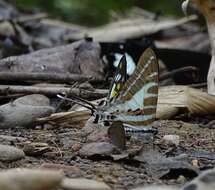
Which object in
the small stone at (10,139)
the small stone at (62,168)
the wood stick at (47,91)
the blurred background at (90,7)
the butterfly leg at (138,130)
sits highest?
the blurred background at (90,7)

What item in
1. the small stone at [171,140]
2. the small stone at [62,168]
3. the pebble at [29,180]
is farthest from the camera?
the small stone at [171,140]

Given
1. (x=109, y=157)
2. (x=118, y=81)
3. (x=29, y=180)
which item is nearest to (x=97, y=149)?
(x=109, y=157)

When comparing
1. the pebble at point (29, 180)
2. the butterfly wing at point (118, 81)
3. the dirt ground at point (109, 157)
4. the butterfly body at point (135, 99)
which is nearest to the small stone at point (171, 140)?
the dirt ground at point (109, 157)

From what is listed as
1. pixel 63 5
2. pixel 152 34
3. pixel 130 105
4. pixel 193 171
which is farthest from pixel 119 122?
pixel 63 5

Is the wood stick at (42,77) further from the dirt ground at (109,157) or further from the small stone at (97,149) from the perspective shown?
A: the small stone at (97,149)

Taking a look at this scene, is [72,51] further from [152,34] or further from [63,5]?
[63,5]

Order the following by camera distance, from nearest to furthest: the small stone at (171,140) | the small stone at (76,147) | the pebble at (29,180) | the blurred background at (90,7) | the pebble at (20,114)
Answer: the pebble at (29,180), the small stone at (76,147), the small stone at (171,140), the pebble at (20,114), the blurred background at (90,7)

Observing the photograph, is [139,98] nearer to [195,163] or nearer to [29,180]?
[195,163]
